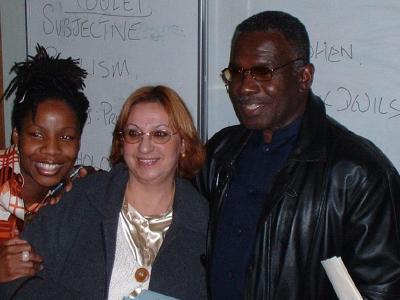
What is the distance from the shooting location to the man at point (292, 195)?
1777mm

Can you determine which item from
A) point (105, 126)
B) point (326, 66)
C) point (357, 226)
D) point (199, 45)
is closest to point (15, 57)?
point (105, 126)

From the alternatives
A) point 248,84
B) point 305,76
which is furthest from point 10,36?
point 305,76

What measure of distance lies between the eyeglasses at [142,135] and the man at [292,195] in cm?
27

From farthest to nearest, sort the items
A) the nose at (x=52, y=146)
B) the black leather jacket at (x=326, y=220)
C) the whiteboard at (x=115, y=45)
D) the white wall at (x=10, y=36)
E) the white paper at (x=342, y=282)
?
the white wall at (x=10, y=36)
the whiteboard at (x=115, y=45)
the nose at (x=52, y=146)
the black leather jacket at (x=326, y=220)
the white paper at (x=342, y=282)

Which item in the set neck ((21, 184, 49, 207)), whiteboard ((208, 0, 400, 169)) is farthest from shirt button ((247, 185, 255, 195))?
neck ((21, 184, 49, 207))

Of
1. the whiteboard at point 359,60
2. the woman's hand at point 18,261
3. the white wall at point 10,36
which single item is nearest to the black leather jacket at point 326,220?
the whiteboard at point 359,60

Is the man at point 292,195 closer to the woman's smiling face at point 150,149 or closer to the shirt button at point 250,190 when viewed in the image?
the shirt button at point 250,190

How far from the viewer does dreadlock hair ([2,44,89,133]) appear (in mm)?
2303

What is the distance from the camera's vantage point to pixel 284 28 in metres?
1.97

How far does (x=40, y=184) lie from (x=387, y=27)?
5.15 feet

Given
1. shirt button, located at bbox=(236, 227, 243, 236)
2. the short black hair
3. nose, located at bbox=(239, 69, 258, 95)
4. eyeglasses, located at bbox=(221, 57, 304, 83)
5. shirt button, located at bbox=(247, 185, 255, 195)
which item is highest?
the short black hair

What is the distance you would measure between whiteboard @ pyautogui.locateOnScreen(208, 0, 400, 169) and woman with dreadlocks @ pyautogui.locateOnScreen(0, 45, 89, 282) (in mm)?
999

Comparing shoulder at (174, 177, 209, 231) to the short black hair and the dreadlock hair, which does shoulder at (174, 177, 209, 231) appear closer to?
the dreadlock hair

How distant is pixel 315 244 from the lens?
1855 millimetres
